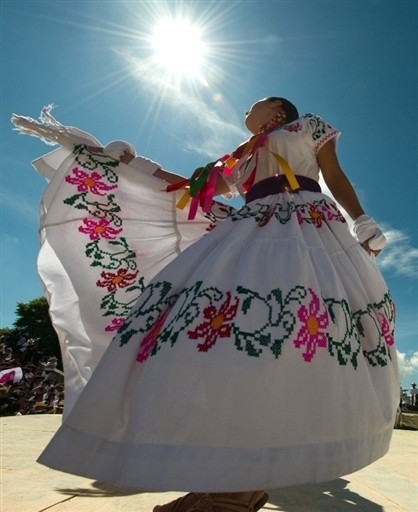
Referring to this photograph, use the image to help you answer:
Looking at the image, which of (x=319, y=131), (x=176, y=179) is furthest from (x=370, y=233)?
(x=176, y=179)

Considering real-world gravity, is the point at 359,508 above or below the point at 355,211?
below

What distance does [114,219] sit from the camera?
229 centimetres

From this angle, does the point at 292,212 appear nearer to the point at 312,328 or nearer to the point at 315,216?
the point at 315,216

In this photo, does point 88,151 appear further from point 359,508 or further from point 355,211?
point 359,508

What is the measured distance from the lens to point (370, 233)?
1.67 metres

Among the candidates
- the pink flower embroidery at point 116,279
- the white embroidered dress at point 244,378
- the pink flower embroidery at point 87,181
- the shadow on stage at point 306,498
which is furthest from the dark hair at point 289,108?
the shadow on stage at point 306,498

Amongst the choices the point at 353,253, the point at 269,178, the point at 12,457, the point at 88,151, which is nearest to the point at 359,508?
the point at 353,253

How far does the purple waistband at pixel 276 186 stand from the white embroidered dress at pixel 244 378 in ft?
1.15

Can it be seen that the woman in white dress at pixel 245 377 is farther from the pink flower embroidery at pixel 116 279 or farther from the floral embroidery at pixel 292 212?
the pink flower embroidery at pixel 116 279

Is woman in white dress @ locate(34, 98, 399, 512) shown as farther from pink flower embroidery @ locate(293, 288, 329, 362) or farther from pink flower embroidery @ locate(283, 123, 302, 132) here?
pink flower embroidery @ locate(283, 123, 302, 132)

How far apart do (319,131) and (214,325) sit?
45.9 inches

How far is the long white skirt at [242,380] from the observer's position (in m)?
0.95

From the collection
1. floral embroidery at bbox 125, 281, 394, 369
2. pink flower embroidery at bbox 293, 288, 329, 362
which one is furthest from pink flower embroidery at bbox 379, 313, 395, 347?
pink flower embroidery at bbox 293, 288, 329, 362

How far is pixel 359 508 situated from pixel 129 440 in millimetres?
1422
